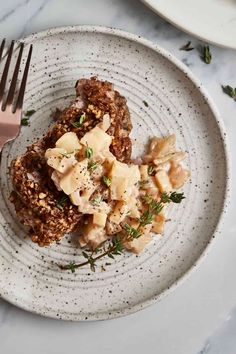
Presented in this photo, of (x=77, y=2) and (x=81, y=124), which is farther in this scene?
(x=77, y=2)

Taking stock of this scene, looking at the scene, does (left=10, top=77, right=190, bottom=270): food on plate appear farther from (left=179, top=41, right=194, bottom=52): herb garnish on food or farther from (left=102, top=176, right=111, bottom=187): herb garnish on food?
(left=179, top=41, right=194, bottom=52): herb garnish on food

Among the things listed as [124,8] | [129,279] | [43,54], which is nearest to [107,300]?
[129,279]

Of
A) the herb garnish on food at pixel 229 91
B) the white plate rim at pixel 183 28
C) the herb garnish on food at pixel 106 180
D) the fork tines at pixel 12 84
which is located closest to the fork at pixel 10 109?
the fork tines at pixel 12 84

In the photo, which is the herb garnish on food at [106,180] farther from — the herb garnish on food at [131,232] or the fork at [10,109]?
the fork at [10,109]

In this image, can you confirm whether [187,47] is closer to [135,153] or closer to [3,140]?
[135,153]

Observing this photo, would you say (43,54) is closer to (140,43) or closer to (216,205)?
(140,43)

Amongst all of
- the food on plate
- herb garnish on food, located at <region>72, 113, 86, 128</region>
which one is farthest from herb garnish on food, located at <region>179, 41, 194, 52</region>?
herb garnish on food, located at <region>72, 113, 86, 128</region>

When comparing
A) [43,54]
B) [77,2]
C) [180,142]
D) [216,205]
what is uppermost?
[77,2]
